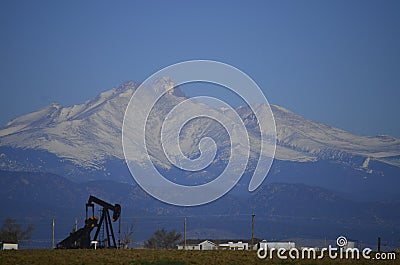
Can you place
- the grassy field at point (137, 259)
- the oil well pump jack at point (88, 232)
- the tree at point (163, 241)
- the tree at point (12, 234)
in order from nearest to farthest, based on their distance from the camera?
the grassy field at point (137, 259) → the oil well pump jack at point (88, 232) → the tree at point (12, 234) → the tree at point (163, 241)

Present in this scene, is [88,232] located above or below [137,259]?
above

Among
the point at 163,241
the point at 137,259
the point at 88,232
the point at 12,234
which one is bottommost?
the point at 137,259

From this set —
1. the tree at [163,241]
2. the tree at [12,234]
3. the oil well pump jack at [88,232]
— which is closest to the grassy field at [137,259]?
the oil well pump jack at [88,232]

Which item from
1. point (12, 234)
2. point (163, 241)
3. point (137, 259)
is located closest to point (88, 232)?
point (137, 259)

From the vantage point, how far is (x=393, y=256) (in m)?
65.9

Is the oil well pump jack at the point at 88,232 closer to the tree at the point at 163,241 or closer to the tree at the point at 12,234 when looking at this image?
the tree at the point at 12,234

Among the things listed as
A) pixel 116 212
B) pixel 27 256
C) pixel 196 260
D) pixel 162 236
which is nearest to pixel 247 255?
pixel 196 260

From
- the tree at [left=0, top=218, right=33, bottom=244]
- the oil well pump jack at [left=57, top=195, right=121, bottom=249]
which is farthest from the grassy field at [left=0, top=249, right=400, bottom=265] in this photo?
the tree at [left=0, top=218, right=33, bottom=244]

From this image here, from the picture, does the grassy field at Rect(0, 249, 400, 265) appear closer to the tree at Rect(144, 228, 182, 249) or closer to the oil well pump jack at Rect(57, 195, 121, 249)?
the oil well pump jack at Rect(57, 195, 121, 249)

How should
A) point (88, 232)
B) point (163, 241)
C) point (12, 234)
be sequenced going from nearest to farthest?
point (88, 232), point (12, 234), point (163, 241)

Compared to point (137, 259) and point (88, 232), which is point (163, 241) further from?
point (137, 259)

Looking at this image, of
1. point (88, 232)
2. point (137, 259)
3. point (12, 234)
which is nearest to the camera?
point (137, 259)

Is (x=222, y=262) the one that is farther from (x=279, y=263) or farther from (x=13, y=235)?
(x=13, y=235)

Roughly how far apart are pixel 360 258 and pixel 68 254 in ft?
65.9
